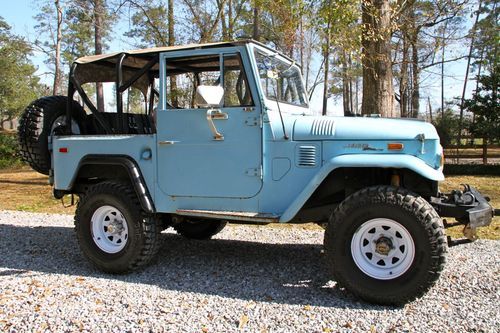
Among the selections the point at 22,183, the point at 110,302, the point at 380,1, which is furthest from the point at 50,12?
the point at 110,302

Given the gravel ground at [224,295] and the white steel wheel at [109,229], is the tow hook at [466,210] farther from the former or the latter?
the white steel wheel at [109,229]

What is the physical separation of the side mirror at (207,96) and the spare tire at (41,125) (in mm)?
2176

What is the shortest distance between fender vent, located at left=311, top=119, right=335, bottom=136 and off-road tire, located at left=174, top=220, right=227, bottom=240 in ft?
8.14

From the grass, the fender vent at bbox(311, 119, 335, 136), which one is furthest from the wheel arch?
the grass

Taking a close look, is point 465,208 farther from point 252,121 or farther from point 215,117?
point 215,117

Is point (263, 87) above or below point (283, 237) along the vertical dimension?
above

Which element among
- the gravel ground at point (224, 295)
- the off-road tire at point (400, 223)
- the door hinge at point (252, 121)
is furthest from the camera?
the door hinge at point (252, 121)

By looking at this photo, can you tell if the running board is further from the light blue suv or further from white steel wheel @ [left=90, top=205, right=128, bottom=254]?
white steel wheel @ [left=90, top=205, right=128, bottom=254]

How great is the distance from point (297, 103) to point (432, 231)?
2.20 metres

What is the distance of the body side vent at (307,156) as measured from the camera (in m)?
4.20

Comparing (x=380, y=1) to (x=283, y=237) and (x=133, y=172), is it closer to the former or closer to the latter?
(x=283, y=237)

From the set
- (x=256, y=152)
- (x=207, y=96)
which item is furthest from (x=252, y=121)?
(x=207, y=96)

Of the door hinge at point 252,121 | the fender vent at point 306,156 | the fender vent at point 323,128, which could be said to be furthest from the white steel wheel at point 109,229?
the fender vent at point 323,128

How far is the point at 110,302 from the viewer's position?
3.97 m
